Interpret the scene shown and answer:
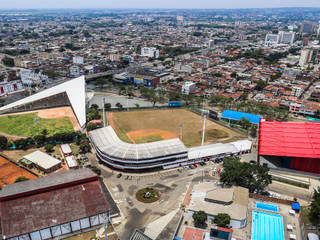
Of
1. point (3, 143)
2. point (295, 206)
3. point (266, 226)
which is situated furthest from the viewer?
point (3, 143)

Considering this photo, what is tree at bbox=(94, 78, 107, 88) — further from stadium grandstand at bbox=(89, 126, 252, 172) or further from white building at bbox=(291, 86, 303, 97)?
white building at bbox=(291, 86, 303, 97)

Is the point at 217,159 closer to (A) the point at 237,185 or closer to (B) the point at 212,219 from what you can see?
(A) the point at 237,185

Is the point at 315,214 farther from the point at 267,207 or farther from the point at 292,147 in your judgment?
the point at 292,147

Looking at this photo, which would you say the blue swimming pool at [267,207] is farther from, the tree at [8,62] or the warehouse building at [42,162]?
the tree at [8,62]

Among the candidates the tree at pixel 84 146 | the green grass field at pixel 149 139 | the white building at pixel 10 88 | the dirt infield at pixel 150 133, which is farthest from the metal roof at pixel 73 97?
the white building at pixel 10 88

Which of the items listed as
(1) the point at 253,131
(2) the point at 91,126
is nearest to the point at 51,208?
(2) the point at 91,126

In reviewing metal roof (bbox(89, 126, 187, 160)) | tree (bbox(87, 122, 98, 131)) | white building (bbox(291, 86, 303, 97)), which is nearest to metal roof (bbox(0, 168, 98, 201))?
metal roof (bbox(89, 126, 187, 160))
